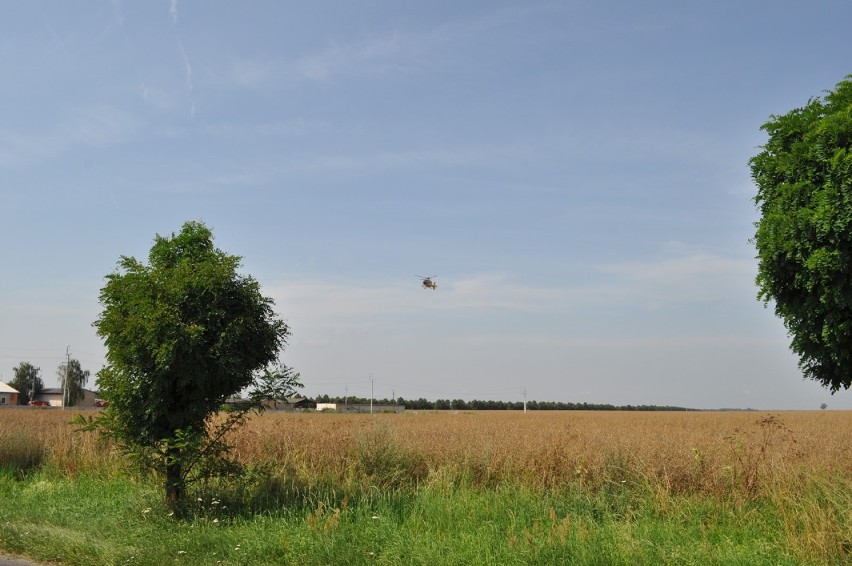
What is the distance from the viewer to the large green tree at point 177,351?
32.3 ft

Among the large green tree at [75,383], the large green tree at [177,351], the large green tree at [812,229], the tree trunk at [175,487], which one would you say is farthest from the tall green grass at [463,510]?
the large green tree at [75,383]

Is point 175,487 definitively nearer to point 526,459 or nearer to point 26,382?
point 526,459

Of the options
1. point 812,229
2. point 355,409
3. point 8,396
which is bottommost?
point 355,409

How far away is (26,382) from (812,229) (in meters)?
142

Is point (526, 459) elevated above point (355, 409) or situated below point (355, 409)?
above

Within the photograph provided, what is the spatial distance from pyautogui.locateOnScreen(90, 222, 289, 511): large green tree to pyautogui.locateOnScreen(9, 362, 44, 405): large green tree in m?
133

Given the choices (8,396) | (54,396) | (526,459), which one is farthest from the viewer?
(54,396)

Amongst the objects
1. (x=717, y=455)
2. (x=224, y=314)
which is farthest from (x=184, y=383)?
(x=717, y=455)

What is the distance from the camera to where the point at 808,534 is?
7.20 m

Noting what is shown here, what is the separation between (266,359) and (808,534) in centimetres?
745

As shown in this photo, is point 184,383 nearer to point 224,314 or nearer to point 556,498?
point 224,314

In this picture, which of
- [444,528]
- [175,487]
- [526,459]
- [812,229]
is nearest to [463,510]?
[444,528]

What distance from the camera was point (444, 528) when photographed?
28.8 feet

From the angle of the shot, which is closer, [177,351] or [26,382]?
[177,351]
